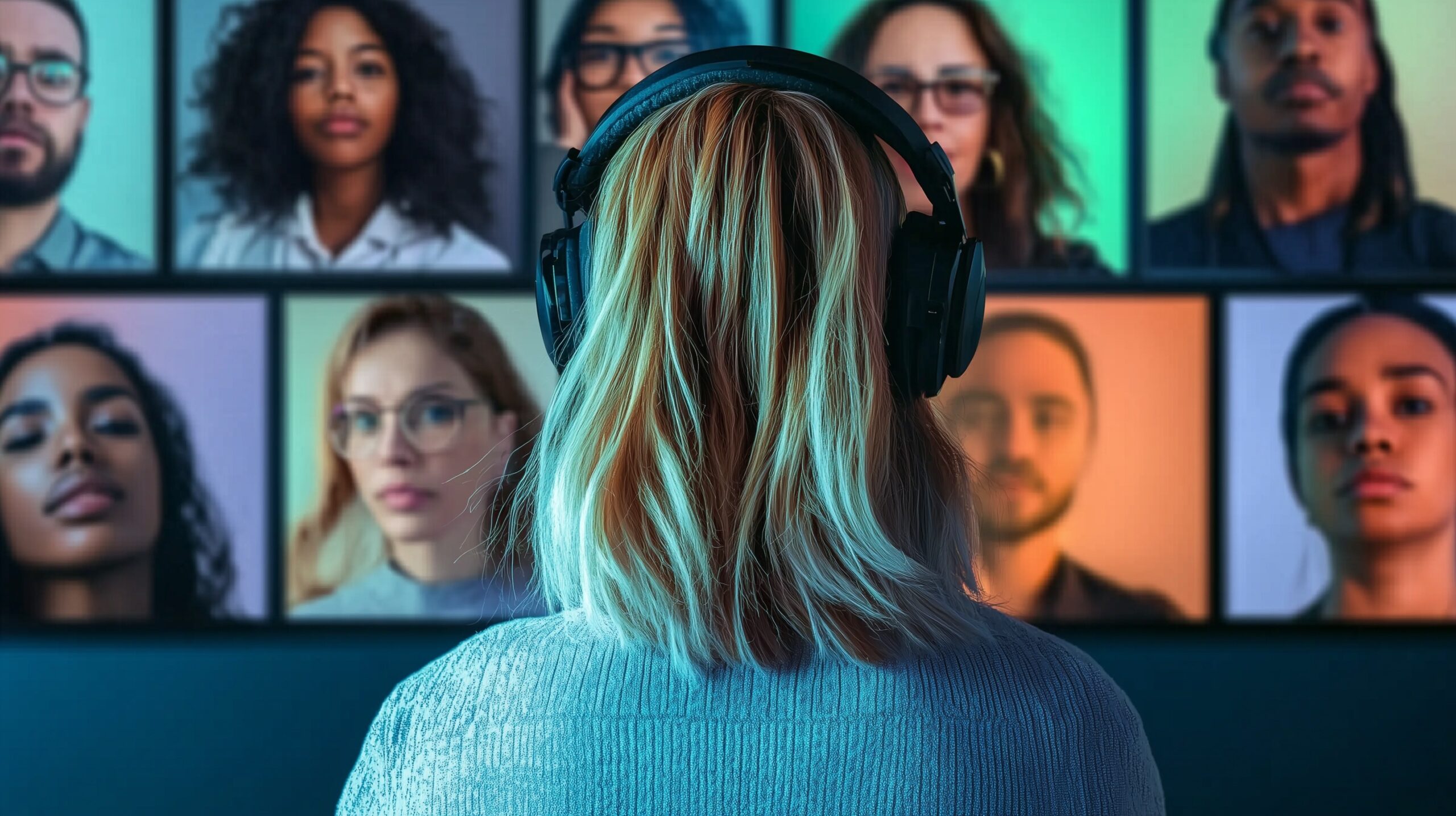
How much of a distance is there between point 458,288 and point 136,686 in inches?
36.9

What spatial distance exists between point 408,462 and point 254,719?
0.55m

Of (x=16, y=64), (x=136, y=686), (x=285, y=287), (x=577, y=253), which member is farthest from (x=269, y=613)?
(x=577, y=253)

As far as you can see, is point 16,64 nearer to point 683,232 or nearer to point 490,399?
point 490,399

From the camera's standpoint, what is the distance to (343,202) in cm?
201

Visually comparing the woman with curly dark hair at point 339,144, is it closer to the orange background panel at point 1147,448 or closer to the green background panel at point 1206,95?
the orange background panel at point 1147,448

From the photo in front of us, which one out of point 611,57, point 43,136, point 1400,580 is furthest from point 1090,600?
point 43,136

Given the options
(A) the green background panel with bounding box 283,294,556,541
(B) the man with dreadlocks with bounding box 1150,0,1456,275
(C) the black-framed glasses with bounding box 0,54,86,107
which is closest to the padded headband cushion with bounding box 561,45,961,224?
(A) the green background panel with bounding box 283,294,556,541

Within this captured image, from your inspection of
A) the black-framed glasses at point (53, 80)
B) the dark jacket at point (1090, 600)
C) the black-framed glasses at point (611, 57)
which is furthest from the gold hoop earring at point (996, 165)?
the black-framed glasses at point (53, 80)

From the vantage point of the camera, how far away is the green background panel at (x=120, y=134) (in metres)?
2.01

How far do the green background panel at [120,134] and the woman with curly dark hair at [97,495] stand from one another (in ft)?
0.70

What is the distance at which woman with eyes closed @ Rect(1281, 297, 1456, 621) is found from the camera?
2031mm

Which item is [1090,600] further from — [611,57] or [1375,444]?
[611,57]

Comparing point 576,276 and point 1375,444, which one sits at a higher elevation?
point 576,276

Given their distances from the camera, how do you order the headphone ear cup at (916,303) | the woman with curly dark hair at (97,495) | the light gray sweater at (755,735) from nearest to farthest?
the light gray sweater at (755,735) < the headphone ear cup at (916,303) < the woman with curly dark hair at (97,495)
